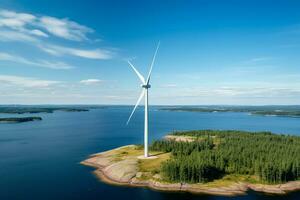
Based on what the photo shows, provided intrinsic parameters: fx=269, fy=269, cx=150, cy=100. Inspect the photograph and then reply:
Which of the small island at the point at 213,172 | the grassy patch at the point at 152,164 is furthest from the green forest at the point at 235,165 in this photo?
the grassy patch at the point at 152,164

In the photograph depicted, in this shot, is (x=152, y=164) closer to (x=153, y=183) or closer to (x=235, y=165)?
(x=153, y=183)

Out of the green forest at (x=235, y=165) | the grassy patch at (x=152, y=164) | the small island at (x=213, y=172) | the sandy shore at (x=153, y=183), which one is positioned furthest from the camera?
the grassy patch at (x=152, y=164)

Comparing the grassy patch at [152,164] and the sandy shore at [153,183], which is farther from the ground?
the grassy patch at [152,164]

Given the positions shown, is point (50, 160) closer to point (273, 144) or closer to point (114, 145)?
point (114, 145)

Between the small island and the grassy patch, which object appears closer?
the small island

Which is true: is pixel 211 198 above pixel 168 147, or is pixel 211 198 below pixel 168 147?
below

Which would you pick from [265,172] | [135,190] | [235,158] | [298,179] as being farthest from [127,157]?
[298,179]

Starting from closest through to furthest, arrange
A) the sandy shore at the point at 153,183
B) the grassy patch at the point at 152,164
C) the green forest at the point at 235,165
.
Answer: the sandy shore at the point at 153,183 → the green forest at the point at 235,165 → the grassy patch at the point at 152,164

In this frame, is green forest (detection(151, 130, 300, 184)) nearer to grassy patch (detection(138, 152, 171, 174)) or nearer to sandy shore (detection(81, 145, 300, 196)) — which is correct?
sandy shore (detection(81, 145, 300, 196))

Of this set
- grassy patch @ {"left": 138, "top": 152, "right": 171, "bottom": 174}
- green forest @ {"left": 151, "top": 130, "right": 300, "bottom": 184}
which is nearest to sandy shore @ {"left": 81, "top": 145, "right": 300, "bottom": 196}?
grassy patch @ {"left": 138, "top": 152, "right": 171, "bottom": 174}

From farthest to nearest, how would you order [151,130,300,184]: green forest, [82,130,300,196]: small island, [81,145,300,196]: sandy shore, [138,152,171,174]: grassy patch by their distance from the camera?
[138,152,171,174]: grassy patch < [151,130,300,184]: green forest < [82,130,300,196]: small island < [81,145,300,196]: sandy shore

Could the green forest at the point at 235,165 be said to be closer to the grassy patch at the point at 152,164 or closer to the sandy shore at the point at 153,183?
the sandy shore at the point at 153,183
